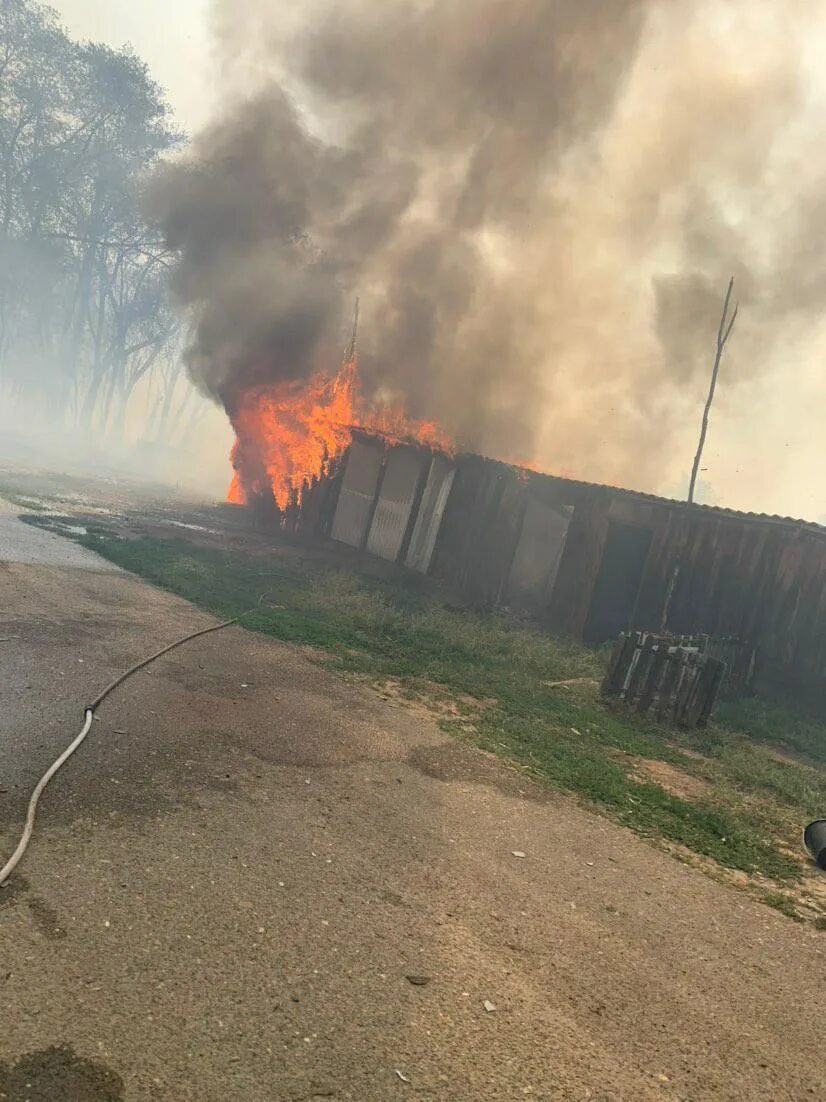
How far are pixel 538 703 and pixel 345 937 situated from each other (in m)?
5.44

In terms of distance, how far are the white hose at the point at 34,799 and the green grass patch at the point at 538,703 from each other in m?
3.40

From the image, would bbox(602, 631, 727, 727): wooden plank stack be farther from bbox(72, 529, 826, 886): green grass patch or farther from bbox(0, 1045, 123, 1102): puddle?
bbox(0, 1045, 123, 1102): puddle

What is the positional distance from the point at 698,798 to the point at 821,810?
1.25 m

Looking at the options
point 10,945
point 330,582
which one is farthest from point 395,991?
point 330,582

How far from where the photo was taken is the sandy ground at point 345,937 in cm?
268

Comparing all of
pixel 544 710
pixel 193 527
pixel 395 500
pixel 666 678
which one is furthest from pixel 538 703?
pixel 193 527

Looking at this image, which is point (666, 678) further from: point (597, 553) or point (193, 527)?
point (193, 527)

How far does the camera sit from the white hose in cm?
338

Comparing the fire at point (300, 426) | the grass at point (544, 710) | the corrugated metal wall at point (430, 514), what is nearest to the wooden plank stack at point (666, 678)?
the grass at point (544, 710)

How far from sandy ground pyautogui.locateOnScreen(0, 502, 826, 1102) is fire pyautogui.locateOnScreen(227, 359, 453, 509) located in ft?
45.0

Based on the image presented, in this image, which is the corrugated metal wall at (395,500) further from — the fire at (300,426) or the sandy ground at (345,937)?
the sandy ground at (345,937)

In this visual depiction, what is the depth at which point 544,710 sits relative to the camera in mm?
8305

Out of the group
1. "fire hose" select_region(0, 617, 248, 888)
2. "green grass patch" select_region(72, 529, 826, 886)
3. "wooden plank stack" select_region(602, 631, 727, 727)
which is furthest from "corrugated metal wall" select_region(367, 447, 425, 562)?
"fire hose" select_region(0, 617, 248, 888)

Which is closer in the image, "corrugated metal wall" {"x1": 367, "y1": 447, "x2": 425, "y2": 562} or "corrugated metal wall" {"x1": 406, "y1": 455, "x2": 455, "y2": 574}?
"corrugated metal wall" {"x1": 406, "y1": 455, "x2": 455, "y2": 574}
